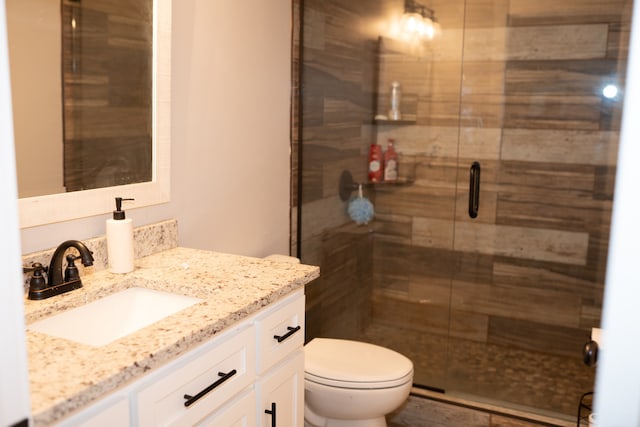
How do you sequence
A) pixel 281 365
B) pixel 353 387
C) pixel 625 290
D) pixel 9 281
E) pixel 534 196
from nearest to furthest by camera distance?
pixel 625 290 < pixel 9 281 < pixel 281 365 < pixel 353 387 < pixel 534 196

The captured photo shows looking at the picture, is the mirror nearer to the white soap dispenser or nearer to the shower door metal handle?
the white soap dispenser

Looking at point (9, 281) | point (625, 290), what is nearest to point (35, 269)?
point (9, 281)

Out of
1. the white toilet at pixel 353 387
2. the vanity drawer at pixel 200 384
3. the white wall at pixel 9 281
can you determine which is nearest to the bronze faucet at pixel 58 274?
the vanity drawer at pixel 200 384

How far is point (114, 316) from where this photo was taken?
1709 mm

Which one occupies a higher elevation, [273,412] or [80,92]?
[80,92]

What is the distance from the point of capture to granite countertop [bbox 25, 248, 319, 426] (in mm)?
1125

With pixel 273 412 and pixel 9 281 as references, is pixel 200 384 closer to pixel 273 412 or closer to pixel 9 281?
pixel 273 412

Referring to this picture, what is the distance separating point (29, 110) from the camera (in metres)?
1.62

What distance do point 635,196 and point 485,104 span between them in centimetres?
266

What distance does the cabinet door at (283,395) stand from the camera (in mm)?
1746

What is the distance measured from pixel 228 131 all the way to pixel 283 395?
1.11m

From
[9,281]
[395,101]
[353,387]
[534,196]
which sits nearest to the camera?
[9,281]

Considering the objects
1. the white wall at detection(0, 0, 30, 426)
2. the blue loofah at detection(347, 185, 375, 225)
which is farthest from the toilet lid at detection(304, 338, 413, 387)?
the white wall at detection(0, 0, 30, 426)

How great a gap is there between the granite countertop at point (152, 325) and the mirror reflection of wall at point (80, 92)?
1.01 feet
